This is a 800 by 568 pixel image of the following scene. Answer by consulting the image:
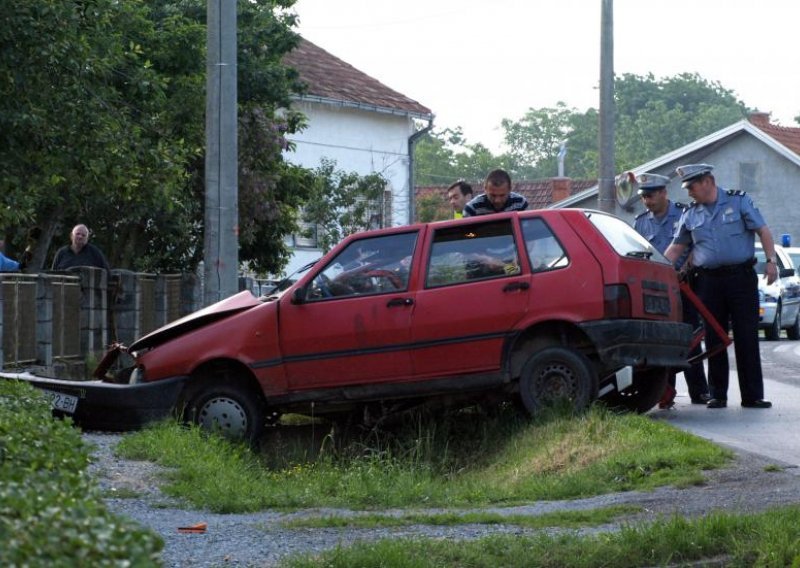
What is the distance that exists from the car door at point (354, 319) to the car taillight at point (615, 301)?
137 centimetres

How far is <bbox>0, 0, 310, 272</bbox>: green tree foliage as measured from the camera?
1452 cm

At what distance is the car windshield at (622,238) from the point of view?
11.9 metres

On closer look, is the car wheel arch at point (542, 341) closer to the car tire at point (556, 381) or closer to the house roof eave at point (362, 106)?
the car tire at point (556, 381)

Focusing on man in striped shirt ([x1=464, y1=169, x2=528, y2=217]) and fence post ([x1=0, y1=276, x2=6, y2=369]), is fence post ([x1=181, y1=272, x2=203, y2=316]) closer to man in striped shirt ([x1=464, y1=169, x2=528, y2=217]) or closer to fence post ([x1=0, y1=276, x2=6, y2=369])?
fence post ([x1=0, y1=276, x2=6, y2=369])

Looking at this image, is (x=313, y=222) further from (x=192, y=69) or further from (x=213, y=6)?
(x=213, y=6)

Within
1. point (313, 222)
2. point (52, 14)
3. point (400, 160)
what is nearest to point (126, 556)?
point (52, 14)

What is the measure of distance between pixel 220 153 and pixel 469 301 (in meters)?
5.50

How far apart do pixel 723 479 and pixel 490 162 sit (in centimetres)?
11081

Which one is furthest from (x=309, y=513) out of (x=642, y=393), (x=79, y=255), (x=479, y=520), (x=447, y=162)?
(x=447, y=162)

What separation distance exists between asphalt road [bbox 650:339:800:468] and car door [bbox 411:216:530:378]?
5.13 feet

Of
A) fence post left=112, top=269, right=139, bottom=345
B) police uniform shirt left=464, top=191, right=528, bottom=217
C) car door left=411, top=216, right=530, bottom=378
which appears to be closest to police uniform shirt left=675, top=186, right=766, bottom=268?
police uniform shirt left=464, top=191, right=528, bottom=217

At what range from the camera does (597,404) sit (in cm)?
1182

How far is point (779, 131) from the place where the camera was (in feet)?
201

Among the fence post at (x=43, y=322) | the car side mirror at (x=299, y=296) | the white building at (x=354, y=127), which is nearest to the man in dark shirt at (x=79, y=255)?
the fence post at (x=43, y=322)
